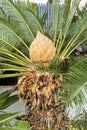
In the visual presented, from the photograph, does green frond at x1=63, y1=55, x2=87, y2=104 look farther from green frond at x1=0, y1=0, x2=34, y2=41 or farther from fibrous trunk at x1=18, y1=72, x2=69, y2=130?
green frond at x1=0, y1=0, x2=34, y2=41

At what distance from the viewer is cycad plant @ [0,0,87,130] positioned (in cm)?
342

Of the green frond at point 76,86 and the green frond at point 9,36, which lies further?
the green frond at point 9,36

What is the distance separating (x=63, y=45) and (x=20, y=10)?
1.95ft

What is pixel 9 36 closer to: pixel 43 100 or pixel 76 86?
pixel 43 100

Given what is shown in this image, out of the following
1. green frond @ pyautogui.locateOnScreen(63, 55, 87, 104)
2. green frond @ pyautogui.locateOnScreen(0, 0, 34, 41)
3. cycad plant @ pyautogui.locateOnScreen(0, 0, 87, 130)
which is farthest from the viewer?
green frond @ pyautogui.locateOnScreen(0, 0, 34, 41)

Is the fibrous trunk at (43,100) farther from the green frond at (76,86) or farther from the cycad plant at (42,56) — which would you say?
the green frond at (76,86)

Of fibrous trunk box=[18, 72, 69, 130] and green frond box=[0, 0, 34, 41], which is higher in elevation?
green frond box=[0, 0, 34, 41]

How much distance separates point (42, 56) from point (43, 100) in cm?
42

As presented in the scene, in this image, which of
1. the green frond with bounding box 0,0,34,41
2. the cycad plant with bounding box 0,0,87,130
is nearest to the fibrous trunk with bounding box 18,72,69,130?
the cycad plant with bounding box 0,0,87,130

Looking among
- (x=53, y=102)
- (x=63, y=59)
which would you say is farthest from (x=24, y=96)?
(x=63, y=59)

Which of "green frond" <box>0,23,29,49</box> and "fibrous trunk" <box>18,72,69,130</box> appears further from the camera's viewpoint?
"green frond" <box>0,23,29,49</box>

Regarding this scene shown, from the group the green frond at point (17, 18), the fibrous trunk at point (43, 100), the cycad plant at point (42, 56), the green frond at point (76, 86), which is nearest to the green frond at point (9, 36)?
the cycad plant at point (42, 56)

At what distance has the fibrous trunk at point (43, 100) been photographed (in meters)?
3.43

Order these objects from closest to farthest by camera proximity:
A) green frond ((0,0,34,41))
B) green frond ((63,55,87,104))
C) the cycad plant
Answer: green frond ((63,55,87,104))
the cycad plant
green frond ((0,0,34,41))
